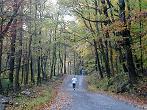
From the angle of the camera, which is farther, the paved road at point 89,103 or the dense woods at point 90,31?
the dense woods at point 90,31

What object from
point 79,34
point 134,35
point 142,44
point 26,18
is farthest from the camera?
point 79,34

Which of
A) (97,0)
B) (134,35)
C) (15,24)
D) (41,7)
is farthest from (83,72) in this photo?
(15,24)

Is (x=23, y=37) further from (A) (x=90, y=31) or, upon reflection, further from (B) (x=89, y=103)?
(B) (x=89, y=103)

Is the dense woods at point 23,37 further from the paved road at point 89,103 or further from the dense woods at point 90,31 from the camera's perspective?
Result: the paved road at point 89,103

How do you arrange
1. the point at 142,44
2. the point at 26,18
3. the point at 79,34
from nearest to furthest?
the point at 26,18 < the point at 142,44 < the point at 79,34

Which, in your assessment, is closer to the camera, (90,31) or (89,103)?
(89,103)

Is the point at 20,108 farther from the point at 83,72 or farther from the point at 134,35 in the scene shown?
the point at 83,72

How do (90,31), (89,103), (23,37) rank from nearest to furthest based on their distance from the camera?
1. (89,103)
2. (23,37)
3. (90,31)

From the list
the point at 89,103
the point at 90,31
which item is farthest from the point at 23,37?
the point at 89,103

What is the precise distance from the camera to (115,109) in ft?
60.7

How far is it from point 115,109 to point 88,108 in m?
1.46

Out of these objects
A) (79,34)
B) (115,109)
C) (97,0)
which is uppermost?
(97,0)

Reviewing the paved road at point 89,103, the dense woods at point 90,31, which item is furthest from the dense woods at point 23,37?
the paved road at point 89,103

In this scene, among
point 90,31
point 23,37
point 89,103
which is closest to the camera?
point 89,103
